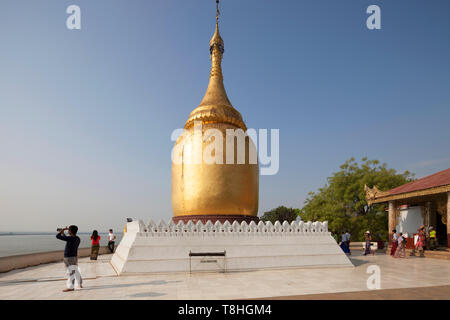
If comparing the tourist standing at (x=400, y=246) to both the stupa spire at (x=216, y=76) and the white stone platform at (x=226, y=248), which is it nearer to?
the white stone platform at (x=226, y=248)

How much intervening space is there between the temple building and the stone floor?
8461 millimetres

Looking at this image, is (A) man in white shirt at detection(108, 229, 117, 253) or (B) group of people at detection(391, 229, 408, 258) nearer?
(B) group of people at detection(391, 229, 408, 258)

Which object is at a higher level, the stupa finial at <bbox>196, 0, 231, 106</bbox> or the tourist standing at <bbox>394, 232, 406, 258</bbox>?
the stupa finial at <bbox>196, 0, 231, 106</bbox>

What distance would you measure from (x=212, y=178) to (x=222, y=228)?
4.15 metres

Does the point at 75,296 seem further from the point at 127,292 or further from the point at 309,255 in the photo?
the point at 309,255

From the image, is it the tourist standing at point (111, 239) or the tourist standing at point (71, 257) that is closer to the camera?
the tourist standing at point (71, 257)

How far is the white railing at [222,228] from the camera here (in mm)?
12367

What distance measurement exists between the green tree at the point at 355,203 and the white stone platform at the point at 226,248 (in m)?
19.2

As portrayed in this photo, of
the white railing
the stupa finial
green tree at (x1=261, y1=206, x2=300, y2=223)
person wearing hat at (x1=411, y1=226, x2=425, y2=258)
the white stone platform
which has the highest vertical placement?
the stupa finial

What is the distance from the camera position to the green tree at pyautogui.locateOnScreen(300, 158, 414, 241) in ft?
102

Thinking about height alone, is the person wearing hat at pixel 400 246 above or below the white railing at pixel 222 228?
below

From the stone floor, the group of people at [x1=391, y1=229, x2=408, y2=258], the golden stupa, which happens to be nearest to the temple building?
the group of people at [x1=391, y1=229, x2=408, y2=258]

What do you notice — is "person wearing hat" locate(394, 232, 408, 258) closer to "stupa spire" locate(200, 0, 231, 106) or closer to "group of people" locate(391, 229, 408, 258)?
"group of people" locate(391, 229, 408, 258)

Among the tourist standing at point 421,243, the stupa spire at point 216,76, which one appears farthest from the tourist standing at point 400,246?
the stupa spire at point 216,76
